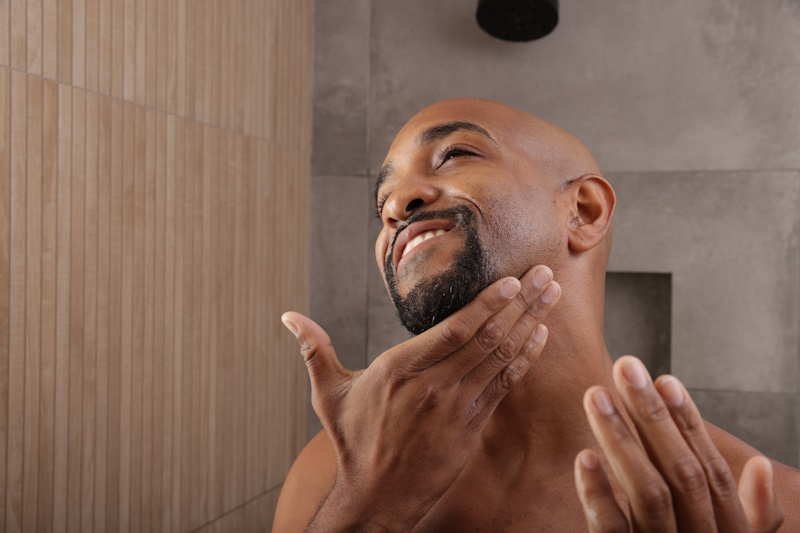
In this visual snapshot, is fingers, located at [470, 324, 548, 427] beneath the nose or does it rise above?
beneath

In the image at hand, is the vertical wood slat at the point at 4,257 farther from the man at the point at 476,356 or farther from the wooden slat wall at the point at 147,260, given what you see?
the man at the point at 476,356

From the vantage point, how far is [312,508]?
1398 mm

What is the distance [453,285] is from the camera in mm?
1220

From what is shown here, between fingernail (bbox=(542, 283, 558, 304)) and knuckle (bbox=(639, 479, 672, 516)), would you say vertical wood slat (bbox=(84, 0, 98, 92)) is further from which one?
knuckle (bbox=(639, 479, 672, 516))

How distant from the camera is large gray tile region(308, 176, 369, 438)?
332 centimetres

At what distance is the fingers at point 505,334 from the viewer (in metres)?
1.11

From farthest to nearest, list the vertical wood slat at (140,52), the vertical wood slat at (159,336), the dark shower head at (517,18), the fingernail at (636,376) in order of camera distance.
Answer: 1. the dark shower head at (517,18)
2. the vertical wood slat at (159,336)
3. the vertical wood slat at (140,52)
4. the fingernail at (636,376)

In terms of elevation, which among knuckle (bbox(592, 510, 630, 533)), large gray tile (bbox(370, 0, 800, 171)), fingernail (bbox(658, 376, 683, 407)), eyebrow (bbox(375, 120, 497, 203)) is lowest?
knuckle (bbox(592, 510, 630, 533))

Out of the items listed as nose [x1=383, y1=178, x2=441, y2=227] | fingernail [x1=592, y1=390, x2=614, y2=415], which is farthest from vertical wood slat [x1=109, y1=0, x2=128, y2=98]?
fingernail [x1=592, y1=390, x2=614, y2=415]

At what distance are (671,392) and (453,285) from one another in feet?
1.76

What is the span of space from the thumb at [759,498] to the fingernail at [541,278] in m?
0.44

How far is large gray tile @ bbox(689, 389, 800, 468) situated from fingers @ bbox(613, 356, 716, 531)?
2382 mm

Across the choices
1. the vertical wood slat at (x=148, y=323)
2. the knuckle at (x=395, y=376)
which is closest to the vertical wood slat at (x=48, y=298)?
the vertical wood slat at (x=148, y=323)

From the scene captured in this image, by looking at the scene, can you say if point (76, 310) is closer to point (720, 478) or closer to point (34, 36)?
point (34, 36)
